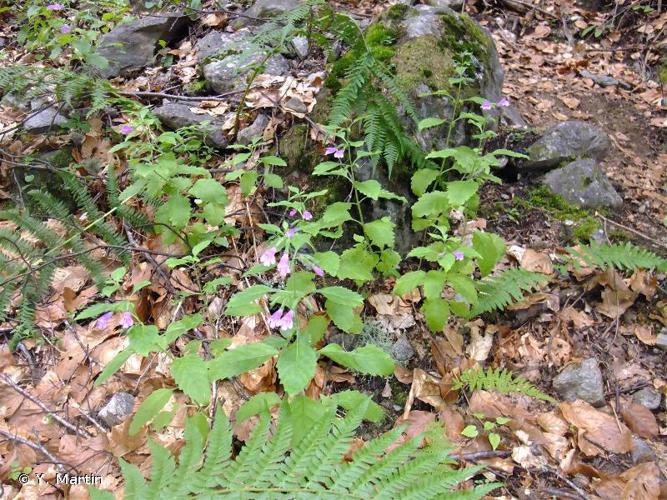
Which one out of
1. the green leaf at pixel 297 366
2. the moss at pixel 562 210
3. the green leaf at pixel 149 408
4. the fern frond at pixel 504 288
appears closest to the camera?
the green leaf at pixel 297 366

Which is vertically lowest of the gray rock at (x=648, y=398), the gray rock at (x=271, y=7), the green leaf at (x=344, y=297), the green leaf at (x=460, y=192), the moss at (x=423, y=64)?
the gray rock at (x=648, y=398)

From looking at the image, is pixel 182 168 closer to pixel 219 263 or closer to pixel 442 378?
pixel 219 263

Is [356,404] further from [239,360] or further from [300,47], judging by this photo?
[300,47]

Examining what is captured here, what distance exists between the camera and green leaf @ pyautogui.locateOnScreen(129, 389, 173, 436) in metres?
2.09

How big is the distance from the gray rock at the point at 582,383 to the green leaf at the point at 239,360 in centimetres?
182

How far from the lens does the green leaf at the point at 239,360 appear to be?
189 centimetres

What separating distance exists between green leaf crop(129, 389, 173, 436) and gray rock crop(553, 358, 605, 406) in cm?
216

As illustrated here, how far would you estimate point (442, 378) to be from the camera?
9.14 feet

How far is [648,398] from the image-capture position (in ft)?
8.91

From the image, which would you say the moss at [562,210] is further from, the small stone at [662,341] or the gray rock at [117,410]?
the gray rock at [117,410]

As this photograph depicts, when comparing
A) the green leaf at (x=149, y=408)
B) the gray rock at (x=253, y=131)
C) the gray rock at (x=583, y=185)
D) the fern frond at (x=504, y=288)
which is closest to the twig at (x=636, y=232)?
the gray rock at (x=583, y=185)

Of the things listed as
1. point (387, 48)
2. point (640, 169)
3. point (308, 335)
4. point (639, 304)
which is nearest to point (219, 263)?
point (308, 335)

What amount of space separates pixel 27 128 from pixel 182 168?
74.2 inches

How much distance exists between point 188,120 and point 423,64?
6.42 feet
